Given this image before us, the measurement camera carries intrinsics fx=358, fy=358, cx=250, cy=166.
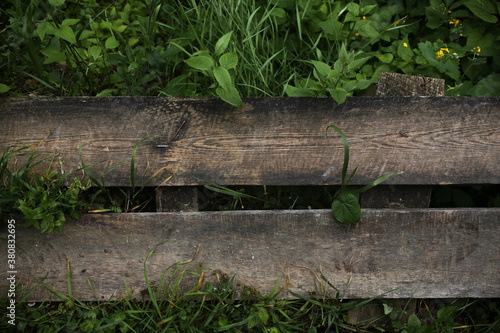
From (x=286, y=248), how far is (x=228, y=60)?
866mm

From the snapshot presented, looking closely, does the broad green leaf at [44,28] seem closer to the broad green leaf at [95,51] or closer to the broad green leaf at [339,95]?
the broad green leaf at [95,51]

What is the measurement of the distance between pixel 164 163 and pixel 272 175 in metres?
0.48

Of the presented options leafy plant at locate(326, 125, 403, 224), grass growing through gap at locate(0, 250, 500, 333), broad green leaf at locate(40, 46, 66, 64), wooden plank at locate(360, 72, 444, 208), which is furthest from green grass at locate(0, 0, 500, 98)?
grass growing through gap at locate(0, 250, 500, 333)

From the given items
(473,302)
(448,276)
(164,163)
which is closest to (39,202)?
(164,163)

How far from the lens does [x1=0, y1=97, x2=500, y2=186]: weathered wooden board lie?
62.2 inches

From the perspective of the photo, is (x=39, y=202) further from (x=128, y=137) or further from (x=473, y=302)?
(x=473, y=302)

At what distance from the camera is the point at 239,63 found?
185cm

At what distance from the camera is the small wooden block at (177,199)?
1.64 meters

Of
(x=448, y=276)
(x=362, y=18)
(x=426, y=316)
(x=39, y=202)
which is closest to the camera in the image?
(x=39, y=202)

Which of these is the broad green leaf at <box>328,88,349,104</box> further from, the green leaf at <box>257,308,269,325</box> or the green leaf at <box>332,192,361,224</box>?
the green leaf at <box>257,308,269,325</box>

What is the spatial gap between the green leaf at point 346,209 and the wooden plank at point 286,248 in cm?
6

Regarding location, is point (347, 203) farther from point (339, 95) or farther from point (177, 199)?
point (177, 199)

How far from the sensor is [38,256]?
1623 mm

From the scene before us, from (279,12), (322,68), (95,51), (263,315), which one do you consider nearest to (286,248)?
(263,315)
